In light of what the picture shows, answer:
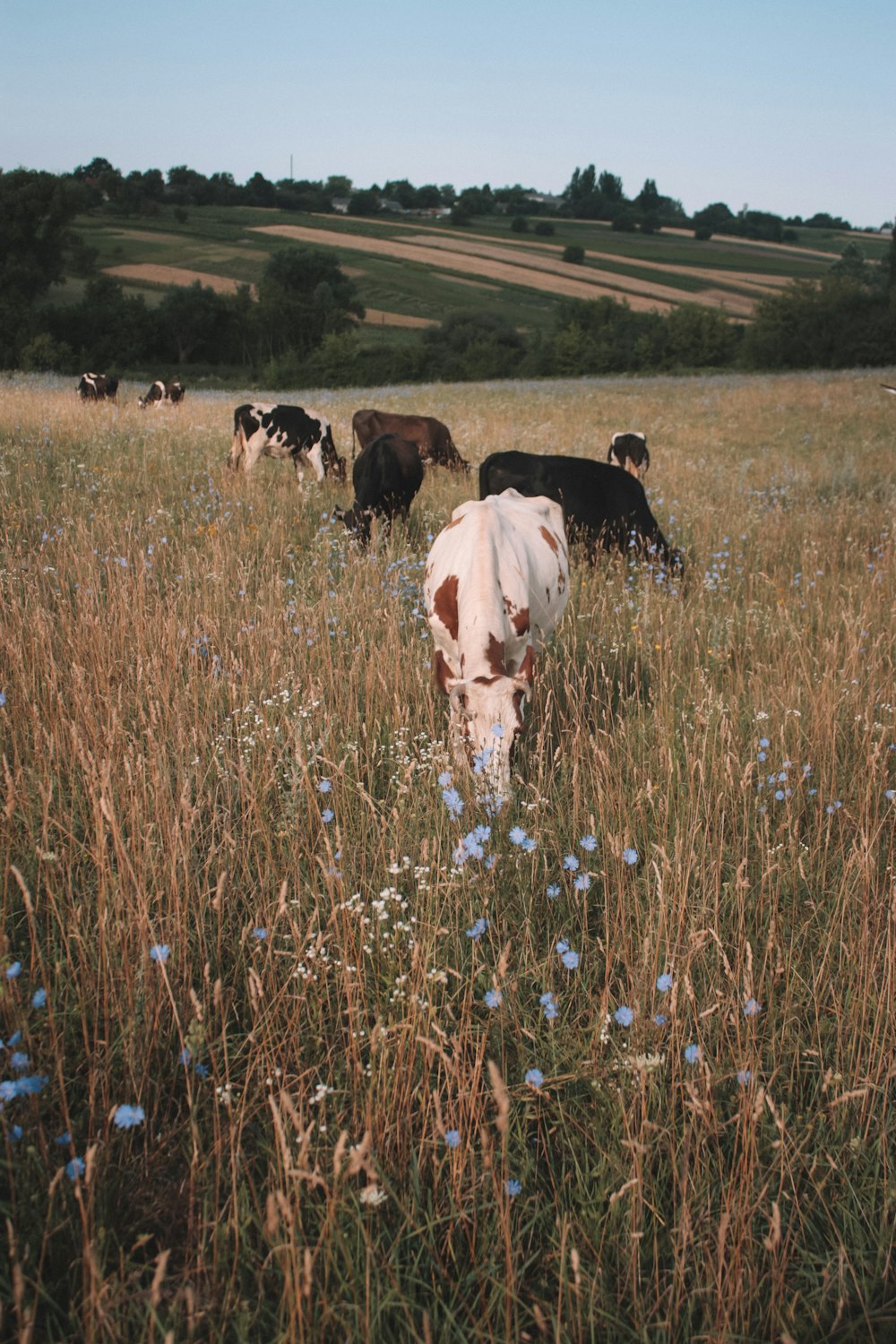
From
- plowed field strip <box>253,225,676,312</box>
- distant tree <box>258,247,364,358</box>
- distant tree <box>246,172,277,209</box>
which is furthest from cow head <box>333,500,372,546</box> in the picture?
distant tree <box>246,172,277,209</box>

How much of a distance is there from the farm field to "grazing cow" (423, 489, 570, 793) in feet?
220

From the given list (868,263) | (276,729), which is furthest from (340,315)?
(276,729)

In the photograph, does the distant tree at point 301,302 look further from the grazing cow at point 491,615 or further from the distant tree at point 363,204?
the grazing cow at point 491,615

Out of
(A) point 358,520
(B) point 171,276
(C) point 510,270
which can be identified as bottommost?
(A) point 358,520

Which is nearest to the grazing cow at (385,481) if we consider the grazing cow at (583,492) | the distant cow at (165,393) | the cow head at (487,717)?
the grazing cow at (583,492)

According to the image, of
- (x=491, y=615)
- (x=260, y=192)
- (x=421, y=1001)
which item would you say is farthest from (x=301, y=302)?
(x=421, y=1001)

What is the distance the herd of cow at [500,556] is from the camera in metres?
3.60

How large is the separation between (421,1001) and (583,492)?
7.02m

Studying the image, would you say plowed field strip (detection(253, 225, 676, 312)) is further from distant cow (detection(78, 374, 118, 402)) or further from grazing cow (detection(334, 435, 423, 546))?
grazing cow (detection(334, 435, 423, 546))

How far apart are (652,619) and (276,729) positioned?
11.8 ft

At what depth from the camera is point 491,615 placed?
12.6ft

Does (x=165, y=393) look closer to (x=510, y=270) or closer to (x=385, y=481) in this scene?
(x=385, y=481)

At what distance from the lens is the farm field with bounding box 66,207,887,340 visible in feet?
240

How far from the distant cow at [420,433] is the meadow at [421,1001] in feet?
29.2
